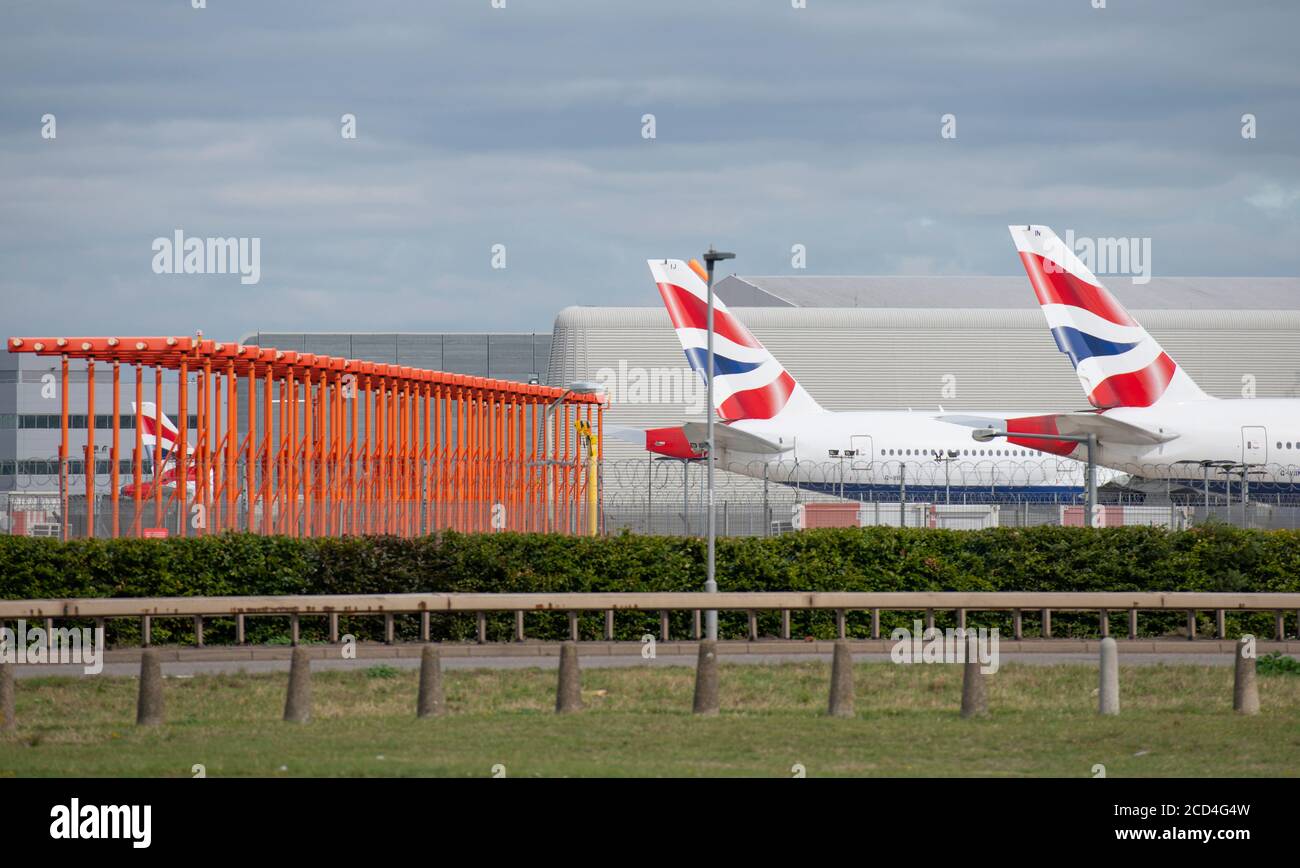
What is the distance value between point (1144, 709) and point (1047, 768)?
4257mm

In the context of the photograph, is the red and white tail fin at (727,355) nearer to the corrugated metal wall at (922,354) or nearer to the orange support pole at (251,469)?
the corrugated metal wall at (922,354)

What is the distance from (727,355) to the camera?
170 ft

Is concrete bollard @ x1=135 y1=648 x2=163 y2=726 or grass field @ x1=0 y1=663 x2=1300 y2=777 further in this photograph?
concrete bollard @ x1=135 y1=648 x2=163 y2=726

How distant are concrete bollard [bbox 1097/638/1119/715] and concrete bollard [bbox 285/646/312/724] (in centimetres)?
751

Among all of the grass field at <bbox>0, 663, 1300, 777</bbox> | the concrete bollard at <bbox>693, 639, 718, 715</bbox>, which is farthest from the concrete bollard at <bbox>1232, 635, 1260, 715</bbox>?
the concrete bollard at <bbox>693, 639, 718, 715</bbox>

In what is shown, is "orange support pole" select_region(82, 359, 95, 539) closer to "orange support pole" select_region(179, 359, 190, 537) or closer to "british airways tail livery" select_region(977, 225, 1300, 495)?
"orange support pole" select_region(179, 359, 190, 537)

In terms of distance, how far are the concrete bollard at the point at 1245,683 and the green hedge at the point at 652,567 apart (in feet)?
28.5

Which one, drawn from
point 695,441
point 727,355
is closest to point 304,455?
point 695,441

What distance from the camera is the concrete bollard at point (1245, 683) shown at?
15.3m

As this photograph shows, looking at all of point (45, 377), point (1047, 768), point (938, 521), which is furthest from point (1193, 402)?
point (45, 377)

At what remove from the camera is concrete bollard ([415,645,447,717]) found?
15.1 meters

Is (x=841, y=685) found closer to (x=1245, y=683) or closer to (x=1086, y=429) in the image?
(x=1245, y=683)

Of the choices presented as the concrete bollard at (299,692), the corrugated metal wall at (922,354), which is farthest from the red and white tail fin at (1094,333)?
the concrete bollard at (299,692)
